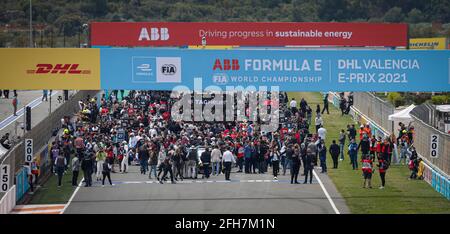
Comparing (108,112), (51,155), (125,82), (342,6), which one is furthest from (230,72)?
(342,6)

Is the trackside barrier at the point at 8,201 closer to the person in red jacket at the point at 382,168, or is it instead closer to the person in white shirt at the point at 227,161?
the person in white shirt at the point at 227,161

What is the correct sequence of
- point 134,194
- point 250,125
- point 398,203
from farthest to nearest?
point 250,125, point 134,194, point 398,203

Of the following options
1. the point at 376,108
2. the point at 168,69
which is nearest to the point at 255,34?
the point at 376,108

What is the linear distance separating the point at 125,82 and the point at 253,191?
4424 mm

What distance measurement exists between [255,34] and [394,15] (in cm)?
4612

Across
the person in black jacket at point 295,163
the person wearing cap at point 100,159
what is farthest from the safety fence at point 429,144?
the person wearing cap at point 100,159

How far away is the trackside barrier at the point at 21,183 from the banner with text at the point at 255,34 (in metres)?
36.1

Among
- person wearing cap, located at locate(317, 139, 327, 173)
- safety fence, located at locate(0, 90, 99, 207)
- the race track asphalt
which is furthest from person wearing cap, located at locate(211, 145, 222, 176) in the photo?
safety fence, located at locate(0, 90, 99, 207)

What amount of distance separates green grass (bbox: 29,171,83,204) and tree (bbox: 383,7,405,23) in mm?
79136

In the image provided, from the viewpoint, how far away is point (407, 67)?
2297cm

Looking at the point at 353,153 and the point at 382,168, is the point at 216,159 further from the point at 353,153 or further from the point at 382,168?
the point at 382,168

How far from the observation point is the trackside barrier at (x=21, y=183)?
887 inches

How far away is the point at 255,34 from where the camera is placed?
59.7m
